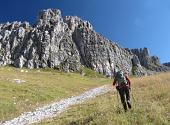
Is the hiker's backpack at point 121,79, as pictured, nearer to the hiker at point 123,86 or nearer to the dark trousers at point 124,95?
the hiker at point 123,86

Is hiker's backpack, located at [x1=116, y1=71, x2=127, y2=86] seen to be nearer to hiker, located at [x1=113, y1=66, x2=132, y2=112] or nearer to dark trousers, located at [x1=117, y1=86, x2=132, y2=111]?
hiker, located at [x1=113, y1=66, x2=132, y2=112]

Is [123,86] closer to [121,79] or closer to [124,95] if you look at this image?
[121,79]

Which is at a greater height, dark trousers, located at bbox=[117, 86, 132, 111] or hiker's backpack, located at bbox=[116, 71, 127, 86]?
hiker's backpack, located at bbox=[116, 71, 127, 86]

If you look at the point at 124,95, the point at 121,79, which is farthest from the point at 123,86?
the point at 124,95

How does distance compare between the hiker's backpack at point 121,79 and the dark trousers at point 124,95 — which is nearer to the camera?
the dark trousers at point 124,95

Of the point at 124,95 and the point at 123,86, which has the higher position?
the point at 123,86

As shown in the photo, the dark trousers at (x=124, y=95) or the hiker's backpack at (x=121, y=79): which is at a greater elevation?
the hiker's backpack at (x=121, y=79)

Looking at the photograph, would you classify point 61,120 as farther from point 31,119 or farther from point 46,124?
point 31,119

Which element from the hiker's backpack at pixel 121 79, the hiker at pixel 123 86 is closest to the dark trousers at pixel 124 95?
the hiker at pixel 123 86

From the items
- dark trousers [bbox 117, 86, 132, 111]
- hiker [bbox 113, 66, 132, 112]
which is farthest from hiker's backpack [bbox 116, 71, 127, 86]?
dark trousers [bbox 117, 86, 132, 111]

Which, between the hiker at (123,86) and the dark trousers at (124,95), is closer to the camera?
the dark trousers at (124,95)

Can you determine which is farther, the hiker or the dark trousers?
the hiker

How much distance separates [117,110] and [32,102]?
22539 mm

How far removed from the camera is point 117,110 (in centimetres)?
2458
